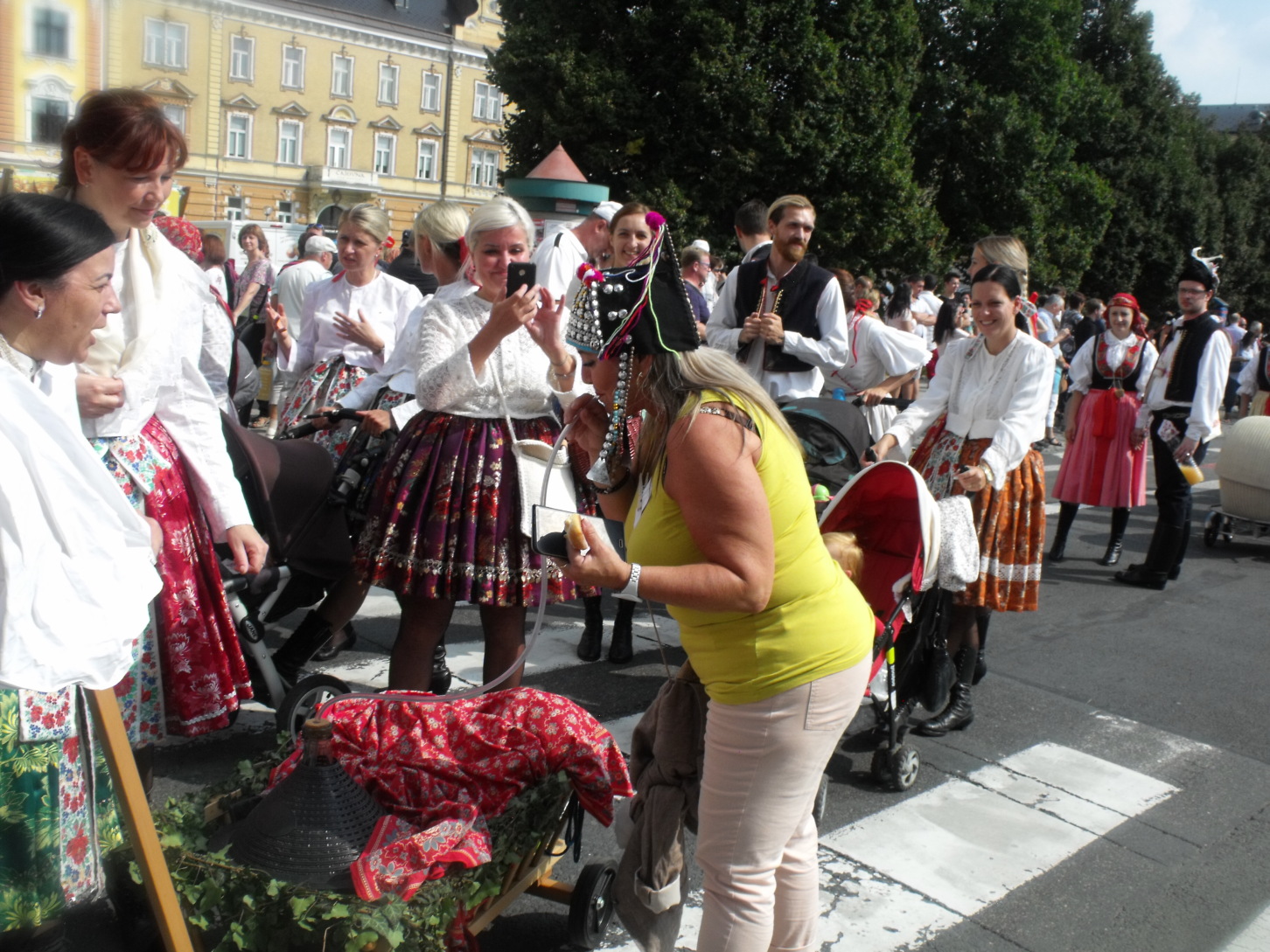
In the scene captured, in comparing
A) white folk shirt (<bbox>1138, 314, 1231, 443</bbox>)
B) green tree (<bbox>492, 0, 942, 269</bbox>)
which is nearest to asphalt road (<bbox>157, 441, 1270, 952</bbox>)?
white folk shirt (<bbox>1138, 314, 1231, 443</bbox>)

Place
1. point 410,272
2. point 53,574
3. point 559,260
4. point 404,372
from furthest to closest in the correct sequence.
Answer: point 410,272 → point 559,260 → point 404,372 → point 53,574

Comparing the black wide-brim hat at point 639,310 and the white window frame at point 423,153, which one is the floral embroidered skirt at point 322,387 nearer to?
the white window frame at point 423,153

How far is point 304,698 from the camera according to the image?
12.5 ft

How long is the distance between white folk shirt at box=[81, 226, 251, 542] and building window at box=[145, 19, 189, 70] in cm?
155

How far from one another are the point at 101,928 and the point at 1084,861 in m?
3.00

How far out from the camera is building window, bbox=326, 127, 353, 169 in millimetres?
3937

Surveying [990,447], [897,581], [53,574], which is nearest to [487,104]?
[990,447]

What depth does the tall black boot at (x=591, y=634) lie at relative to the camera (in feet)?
18.1

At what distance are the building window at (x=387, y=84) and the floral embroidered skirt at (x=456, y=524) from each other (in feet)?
3.56

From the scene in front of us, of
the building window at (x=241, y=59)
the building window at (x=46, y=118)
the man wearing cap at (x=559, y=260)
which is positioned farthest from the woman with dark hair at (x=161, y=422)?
the man wearing cap at (x=559, y=260)

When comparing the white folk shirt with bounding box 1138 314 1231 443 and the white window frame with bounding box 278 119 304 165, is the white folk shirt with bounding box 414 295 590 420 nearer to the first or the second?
the white window frame with bounding box 278 119 304 165

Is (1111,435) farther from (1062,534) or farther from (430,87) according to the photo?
(430,87)

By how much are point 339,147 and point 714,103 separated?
67.3 ft

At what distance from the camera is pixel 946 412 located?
5.22 metres
